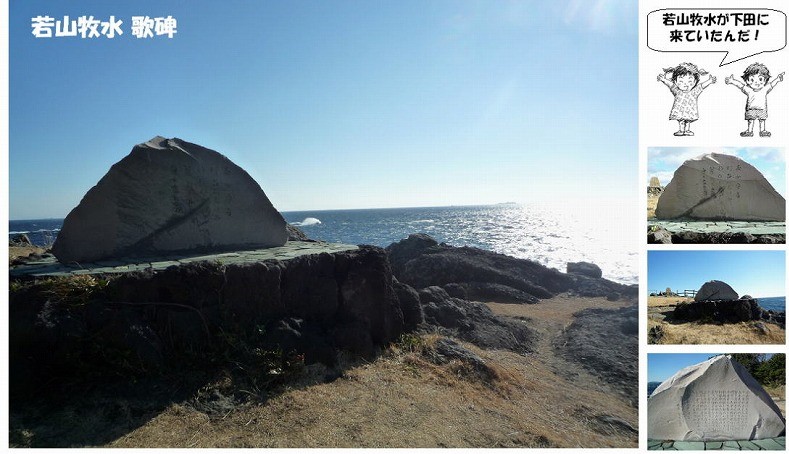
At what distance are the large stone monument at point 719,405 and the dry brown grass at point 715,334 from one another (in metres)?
0.24

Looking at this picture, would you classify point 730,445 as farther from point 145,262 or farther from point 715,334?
point 145,262

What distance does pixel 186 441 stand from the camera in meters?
4.89

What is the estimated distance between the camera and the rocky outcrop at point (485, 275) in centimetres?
1592

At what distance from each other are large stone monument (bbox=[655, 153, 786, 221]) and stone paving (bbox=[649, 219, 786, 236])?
0.24 m

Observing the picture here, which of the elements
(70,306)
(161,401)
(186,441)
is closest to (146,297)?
(70,306)

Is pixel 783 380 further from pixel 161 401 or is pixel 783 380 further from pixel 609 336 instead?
pixel 161 401

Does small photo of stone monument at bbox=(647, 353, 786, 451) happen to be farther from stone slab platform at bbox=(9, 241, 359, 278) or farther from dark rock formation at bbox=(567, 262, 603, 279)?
dark rock formation at bbox=(567, 262, 603, 279)

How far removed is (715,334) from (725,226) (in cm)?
135

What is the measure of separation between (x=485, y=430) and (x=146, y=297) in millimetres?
4186

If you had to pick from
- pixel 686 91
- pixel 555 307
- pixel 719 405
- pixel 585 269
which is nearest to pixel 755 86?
pixel 686 91

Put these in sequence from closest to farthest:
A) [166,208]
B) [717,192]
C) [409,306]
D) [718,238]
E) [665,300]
→ [718,238]
[665,300]
[717,192]
[166,208]
[409,306]

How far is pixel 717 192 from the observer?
Answer: 646cm

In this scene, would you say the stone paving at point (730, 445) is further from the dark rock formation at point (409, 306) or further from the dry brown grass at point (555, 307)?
the dry brown grass at point (555, 307)

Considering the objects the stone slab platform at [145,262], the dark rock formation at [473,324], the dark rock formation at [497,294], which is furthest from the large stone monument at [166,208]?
the dark rock formation at [497,294]
